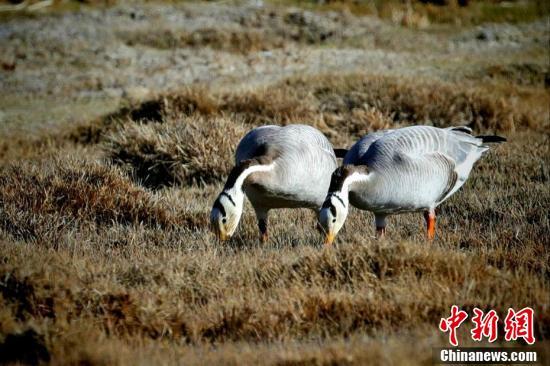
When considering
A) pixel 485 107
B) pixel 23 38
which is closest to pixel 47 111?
pixel 23 38

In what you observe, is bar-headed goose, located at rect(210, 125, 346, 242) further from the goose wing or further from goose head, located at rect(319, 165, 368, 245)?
goose head, located at rect(319, 165, 368, 245)

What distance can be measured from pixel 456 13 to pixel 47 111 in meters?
14.3

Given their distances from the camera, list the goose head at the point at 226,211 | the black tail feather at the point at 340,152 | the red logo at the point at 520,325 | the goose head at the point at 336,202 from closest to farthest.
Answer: the red logo at the point at 520,325 < the goose head at the point at 336,202 < the goose head at the point at 226,211 < the black tail feather at the point at 340,152

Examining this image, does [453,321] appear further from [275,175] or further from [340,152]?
[340,152]

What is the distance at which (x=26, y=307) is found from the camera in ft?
16.9

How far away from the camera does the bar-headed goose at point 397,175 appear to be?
19.4 ft

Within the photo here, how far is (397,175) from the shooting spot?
20.6ft

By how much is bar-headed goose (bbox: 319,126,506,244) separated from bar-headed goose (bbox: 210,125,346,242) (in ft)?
1.27

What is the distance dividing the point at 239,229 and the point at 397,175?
6.57 ft

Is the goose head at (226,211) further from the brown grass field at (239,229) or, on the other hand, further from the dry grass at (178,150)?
the dry grass at (178,150)

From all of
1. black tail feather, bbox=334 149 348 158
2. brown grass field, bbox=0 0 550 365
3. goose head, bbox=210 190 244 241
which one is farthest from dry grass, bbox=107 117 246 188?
goose head, bbox=210 190 244 241

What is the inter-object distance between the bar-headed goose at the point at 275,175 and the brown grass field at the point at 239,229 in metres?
0.35

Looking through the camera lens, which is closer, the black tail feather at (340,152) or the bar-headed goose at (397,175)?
the bar-headed goose at (397,175)

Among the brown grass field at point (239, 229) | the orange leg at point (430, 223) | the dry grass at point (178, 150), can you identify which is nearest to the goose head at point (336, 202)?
the brown grass field at point (239, 229)
